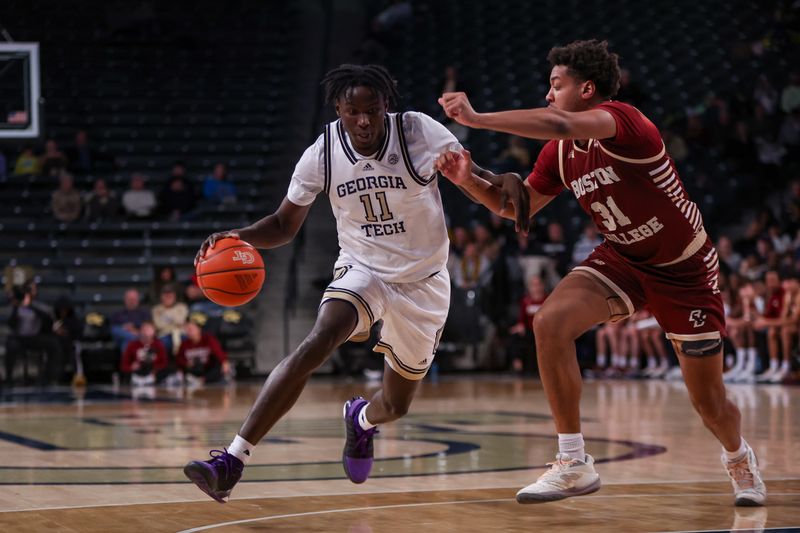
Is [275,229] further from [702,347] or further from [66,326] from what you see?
[66,326]

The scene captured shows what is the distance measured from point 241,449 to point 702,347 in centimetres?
194

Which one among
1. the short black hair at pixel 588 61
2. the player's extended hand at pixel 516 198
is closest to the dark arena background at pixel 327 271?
the player's extended hand at pixel 516 198

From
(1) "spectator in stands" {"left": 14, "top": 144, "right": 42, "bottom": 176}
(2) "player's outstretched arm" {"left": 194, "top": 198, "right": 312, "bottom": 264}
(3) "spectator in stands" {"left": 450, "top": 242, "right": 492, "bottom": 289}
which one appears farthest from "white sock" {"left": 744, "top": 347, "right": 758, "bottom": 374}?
(1) "spectator in stands" {"left": 14, "top": 144, "right": 42, "bottom": 176}

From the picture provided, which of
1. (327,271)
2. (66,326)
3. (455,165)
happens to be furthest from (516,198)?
(327,271)

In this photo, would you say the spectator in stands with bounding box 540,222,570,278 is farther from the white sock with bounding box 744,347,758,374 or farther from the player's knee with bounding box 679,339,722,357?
the player's knee with bounding box 679,339,722,357

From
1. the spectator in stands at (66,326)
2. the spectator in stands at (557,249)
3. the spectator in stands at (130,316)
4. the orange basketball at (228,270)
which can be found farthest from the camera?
the spectator in stands at (557,249)

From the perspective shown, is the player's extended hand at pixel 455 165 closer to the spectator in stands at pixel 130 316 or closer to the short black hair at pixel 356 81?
the short black hair at pixel 356 81

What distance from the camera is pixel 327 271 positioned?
17531mm

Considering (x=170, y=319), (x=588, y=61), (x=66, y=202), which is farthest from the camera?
(x=66, y=202)

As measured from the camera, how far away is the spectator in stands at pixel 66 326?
14609mm

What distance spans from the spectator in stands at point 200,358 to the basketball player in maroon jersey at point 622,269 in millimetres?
10053

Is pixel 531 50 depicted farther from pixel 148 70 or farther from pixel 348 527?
pixel 348 527

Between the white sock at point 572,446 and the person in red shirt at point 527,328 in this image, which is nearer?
the white sock at point 572,446

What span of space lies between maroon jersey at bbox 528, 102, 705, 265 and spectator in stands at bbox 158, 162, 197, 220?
42.7ft
